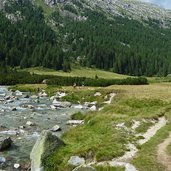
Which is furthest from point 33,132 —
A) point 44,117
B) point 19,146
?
point 44,117

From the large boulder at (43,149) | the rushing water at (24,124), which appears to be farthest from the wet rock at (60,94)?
the large boulder at (43,149)

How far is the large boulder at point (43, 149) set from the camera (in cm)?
2755

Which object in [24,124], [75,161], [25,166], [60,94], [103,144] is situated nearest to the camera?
[75,161]

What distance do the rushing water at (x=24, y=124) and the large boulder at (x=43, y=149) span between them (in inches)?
90.1

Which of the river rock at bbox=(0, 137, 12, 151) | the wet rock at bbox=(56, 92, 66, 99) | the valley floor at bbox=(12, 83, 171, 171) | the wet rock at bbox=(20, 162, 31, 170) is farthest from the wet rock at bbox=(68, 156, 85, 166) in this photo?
the wet rock at bbox=(56, 92, 66, 99)

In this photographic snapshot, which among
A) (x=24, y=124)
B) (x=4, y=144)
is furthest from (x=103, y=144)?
(x=24, y=124)

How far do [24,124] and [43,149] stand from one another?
19467mm

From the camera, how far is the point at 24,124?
1865 inches

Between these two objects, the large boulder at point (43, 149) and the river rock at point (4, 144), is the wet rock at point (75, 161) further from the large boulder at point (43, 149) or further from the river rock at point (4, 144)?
the river rock at point (4, 144)

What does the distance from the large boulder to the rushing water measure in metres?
2.29

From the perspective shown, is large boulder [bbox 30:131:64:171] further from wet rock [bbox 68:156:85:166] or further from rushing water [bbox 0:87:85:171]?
rushing water [bbox 0:87:85:171]

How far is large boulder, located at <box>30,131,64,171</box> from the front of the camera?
2755 cm

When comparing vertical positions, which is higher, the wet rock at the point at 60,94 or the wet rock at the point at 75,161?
the wet rock at the point at 75,161

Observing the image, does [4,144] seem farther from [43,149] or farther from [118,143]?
[118,143]
